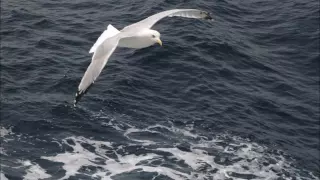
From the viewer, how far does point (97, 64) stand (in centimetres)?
1742

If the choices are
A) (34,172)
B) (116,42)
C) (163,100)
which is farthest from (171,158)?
(116,42)

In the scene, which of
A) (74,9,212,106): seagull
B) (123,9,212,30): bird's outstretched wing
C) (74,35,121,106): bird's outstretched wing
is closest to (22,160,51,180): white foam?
(74,9,212,106): seagull

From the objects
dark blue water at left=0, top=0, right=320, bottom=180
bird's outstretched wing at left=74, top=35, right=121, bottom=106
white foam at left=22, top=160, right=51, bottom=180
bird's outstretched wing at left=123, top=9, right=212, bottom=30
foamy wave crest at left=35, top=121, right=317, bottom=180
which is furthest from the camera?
dark blue water at left=0, top=0, right=320, bottom=180

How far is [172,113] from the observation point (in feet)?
107

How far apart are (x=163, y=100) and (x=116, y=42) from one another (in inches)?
611

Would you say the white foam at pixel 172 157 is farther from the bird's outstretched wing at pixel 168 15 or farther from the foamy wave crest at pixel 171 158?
the bird's outstretched wing at pixel 168 15

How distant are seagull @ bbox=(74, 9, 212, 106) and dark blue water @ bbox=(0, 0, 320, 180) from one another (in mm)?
10048

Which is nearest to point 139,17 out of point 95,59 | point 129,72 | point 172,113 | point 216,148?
point 129,72

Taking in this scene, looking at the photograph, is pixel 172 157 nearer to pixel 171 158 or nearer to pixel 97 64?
pixel 171 158

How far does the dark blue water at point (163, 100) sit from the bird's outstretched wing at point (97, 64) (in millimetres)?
11684

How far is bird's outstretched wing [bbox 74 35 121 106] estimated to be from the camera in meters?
17.0

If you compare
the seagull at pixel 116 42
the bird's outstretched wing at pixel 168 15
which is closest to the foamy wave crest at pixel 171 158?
the bird's outstretched wing at pixel 168 15

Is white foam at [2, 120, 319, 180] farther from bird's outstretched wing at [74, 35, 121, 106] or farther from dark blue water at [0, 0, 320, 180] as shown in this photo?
bird's outstretched wing at [74, 35, 121, 106]

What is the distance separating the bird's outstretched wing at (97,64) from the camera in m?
17.0
